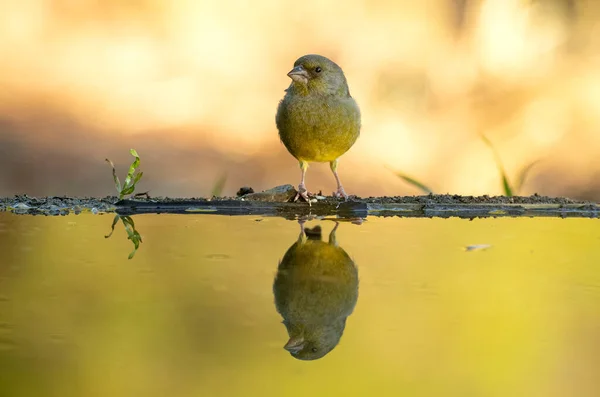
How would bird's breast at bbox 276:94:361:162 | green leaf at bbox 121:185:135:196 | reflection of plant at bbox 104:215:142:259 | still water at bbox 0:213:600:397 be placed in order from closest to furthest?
still water at bbox 0:213:600:397 → reflection of plant at bbox 104:215:142:259 → green leaf at bbox 121:185:135:196 → bird's breast at bbox 276:94:361:162

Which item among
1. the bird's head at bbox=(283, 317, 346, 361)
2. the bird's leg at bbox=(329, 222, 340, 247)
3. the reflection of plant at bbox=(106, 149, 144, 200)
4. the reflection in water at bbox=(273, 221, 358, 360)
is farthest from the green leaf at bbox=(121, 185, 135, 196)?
the bird's head at bbox=(283, 317, 346, 361)

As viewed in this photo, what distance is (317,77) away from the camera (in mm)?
4145

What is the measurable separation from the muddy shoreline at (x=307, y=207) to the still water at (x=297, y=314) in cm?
71

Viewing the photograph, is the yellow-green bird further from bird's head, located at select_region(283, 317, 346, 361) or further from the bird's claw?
bird's head, located at select_region(283, 317, 346, 361)

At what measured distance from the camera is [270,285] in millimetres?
1983

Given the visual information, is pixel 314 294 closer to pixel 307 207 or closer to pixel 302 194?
pixel 307 207

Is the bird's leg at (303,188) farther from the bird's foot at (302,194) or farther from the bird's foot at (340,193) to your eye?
the bird's foot at (340,193)

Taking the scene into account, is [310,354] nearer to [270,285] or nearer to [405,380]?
[405,380]

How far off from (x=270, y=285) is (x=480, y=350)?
27.4 inches

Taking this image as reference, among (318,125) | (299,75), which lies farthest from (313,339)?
(299,75)

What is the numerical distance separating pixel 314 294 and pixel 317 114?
2.27 meters

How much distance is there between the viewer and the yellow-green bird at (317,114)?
405 cm

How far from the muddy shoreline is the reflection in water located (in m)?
1.07

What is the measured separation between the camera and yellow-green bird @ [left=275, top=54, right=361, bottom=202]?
405 cm
